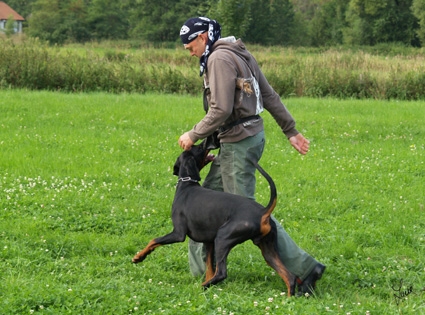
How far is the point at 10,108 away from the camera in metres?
15.2

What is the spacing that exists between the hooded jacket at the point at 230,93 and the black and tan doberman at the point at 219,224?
1.34 feet

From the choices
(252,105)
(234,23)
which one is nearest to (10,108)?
(252,105)

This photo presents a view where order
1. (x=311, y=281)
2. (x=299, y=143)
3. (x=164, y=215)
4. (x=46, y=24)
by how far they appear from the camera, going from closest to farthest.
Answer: (x=311, y=281) < (x=299, y=143) < (x=164, y=215) < (x=46, y=24)

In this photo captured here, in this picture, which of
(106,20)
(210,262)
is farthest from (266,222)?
(106,20)

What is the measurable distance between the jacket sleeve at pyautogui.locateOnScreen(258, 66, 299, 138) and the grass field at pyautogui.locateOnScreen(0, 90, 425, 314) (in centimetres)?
145

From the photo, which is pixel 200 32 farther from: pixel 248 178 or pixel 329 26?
pixel 329 26

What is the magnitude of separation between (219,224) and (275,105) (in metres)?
1.34

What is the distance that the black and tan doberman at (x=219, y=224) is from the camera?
5547mm

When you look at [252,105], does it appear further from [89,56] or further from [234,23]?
[234,23]

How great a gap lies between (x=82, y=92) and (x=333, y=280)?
14.0 meters

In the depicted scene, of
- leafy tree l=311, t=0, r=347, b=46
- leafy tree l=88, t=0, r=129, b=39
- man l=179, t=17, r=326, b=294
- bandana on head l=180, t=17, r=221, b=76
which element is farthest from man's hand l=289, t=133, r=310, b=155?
leafy tree l=88, t=0, r=129, b=39

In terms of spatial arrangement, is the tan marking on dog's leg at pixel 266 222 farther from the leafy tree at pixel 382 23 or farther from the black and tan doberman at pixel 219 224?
the leafy tree at pixel 382 23

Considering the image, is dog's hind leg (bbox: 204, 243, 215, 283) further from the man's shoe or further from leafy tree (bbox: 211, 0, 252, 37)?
leafy tree (bbox: 211, 0, 252, 37)

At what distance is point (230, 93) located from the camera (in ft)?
18.3
